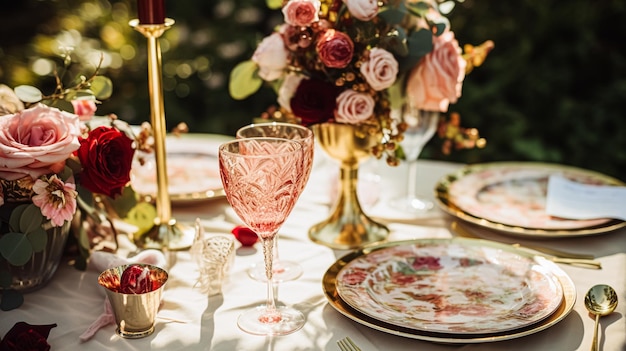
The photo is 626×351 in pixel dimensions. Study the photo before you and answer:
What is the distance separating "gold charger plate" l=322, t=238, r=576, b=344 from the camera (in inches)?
40.4

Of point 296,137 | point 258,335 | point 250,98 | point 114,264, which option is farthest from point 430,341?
point 250,98

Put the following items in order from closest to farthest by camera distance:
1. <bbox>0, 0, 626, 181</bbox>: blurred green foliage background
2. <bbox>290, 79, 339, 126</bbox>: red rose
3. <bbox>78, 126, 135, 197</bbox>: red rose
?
<bbox>78, 126, 135, 197</bbox>: red rose, <bbox>290, 79, 339, 126</bbox>: red rose, <bbox>0, 0, 626, 181</bbox>: blurred green foliage background

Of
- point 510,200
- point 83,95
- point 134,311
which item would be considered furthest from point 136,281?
point 510,200

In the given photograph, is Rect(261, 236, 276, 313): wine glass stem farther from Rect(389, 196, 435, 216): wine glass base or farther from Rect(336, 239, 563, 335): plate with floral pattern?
Rect(389, 196, 435, 216): wine glass base

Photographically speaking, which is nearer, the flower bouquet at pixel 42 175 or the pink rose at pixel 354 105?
the flower bouquet at pixel 42 175

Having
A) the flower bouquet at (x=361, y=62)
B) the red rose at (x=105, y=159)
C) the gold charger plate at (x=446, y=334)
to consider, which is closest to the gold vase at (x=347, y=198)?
the flower bouquet at (x=361, y=62)

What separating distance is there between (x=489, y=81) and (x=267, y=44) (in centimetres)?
225

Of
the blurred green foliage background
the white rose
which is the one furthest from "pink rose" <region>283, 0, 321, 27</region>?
the blurred green foliage background

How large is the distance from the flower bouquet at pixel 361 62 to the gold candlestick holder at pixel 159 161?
0.61 feet

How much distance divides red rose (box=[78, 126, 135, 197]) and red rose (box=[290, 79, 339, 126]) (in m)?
0.31

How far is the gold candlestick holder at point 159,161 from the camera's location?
4.60 ft

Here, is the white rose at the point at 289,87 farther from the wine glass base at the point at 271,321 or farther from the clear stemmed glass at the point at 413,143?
the wine glass base at the point at 271,321

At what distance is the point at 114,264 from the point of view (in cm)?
128

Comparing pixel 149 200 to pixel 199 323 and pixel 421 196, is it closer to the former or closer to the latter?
pixel 199 323
